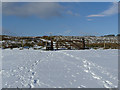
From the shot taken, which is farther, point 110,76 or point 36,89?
point 110,76

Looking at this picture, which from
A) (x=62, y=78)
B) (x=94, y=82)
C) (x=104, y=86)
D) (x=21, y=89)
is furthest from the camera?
(x=62, y=78)

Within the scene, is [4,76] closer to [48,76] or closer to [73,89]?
[48,76]

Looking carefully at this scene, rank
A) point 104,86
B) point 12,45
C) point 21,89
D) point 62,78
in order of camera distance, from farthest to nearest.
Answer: point 12,45, point 62,78, point 104,86, point 21,89

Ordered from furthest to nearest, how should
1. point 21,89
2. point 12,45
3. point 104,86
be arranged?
1. point 12,45
2. point 104,86
3. point 21,89

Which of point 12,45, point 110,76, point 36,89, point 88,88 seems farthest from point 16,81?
point 12,45

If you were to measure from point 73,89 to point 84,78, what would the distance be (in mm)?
936

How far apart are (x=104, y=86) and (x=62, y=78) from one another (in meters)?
1.25

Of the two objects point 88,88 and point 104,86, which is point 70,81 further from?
point 104,86

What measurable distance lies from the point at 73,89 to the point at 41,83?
938 millimetres

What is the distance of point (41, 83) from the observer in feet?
11.5

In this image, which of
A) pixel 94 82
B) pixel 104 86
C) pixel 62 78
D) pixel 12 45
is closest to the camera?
pixel 104 86

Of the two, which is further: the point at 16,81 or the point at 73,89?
the point at 16,81

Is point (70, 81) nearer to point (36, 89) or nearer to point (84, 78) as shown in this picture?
point (84, 78)

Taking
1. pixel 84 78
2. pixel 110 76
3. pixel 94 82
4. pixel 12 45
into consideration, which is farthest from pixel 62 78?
pixel 12 45
